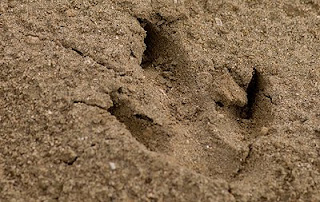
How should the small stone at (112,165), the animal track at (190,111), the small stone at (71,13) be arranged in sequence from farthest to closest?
the small stone at (71,13)
the animal track at (190,111)
the small stone at (112,165)

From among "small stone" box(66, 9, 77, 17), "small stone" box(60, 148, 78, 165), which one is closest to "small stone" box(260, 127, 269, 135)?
"small stone" box(60, 148, 78, 165)

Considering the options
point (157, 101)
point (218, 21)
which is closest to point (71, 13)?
point (157, 101)

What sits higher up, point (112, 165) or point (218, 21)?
point (218, 21)

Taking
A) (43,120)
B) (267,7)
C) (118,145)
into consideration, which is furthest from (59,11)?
(267,7)

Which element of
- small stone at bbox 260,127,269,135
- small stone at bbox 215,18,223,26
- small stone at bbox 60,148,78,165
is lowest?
small stone at bbox 60,148,78,165

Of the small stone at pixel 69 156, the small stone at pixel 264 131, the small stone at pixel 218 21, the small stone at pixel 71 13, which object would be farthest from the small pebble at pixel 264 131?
the small stone at pixel 71 13

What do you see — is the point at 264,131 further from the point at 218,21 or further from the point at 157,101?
the point at 218,21

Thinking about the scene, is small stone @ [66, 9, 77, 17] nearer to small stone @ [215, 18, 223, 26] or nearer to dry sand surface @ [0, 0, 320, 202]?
dry sand surface @ [0, 0, 320, 202]

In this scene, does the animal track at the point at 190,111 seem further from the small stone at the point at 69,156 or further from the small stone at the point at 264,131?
the small stone at the point at 69,156

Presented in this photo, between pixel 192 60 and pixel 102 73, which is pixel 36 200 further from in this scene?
pixel 192 60
